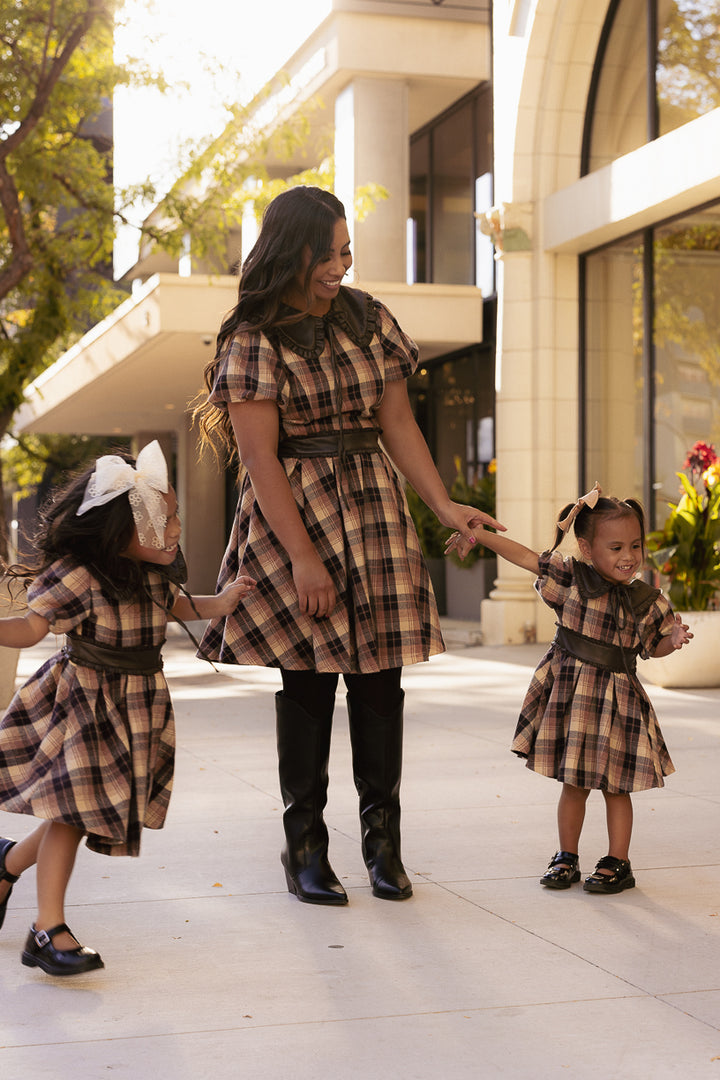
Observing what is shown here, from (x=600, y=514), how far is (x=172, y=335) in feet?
35.1

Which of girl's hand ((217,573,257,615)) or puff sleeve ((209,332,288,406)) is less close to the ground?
puff sleeve ((209,332,288,406))

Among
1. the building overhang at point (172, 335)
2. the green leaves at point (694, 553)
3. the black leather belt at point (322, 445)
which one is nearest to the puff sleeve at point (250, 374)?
the black leather belt at point (322, 445)

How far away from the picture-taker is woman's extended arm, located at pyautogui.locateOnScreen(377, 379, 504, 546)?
4062 mm

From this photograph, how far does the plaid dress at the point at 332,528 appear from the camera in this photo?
3.89 m

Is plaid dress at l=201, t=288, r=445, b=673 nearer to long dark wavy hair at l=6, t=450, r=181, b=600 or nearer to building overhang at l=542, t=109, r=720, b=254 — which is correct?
long dark wavy hair at l=6, t=450, r=181, b=600

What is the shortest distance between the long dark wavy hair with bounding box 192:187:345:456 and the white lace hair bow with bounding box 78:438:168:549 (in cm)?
62

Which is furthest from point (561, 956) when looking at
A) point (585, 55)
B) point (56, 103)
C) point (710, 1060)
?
point (56, 103)

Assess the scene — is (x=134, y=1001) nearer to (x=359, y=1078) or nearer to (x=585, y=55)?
(x=359, y=1078)

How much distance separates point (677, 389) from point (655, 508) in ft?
3.40

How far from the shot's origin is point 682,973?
322 centimetres

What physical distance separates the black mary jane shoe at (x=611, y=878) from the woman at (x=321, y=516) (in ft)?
1.73

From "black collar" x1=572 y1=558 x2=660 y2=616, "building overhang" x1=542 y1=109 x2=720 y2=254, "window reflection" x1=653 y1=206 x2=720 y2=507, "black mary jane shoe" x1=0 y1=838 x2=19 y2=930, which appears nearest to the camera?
"black mary jane shoe" x1=0 y1=838 x2=19 y2=930

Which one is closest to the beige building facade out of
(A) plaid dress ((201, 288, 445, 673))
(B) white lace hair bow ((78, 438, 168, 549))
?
(A) plaid dress ((201, 288, 445, 673))

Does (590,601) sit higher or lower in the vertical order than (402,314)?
lower
